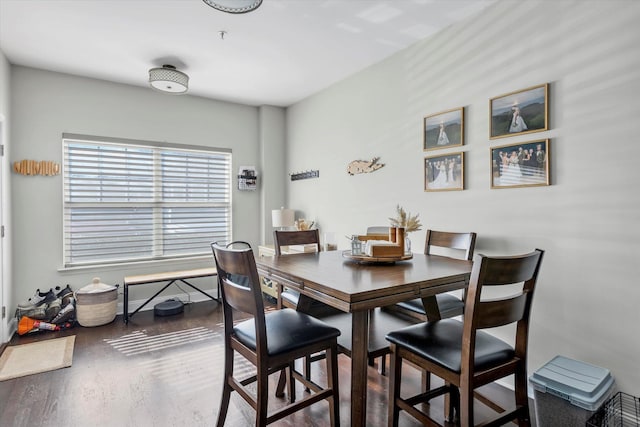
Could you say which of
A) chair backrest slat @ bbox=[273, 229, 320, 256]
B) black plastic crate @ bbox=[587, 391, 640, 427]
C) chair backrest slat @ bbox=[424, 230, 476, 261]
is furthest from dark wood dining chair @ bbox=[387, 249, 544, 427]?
chair backrest slat @ bbox=[273, 229, 320, 256]

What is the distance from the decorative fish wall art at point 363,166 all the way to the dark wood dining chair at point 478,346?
193cm

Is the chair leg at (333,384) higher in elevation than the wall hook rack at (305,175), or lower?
lower

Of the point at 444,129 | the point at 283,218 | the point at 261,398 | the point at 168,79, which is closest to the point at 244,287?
the point at 261,398

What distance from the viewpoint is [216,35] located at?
2844 millimetres

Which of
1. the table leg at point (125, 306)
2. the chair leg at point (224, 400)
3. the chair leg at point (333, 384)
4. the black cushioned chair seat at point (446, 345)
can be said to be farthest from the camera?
the table leg at point (125, 306)

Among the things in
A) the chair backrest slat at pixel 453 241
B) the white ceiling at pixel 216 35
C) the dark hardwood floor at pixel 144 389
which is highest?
the white ceiling at pixel 216 35

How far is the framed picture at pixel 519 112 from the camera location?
7.09 ft

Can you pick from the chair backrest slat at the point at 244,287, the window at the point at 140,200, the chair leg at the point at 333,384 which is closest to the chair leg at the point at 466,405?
the chair leg at the point at 333,384

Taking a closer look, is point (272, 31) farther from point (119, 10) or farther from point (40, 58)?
point (40, 58)

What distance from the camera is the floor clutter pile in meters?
3.30

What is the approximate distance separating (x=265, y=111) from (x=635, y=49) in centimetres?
391

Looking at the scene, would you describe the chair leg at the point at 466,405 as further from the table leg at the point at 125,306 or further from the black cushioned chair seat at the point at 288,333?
the table leg at the point at 125,306

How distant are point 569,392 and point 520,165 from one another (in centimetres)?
133

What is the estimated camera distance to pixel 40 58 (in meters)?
3.29
